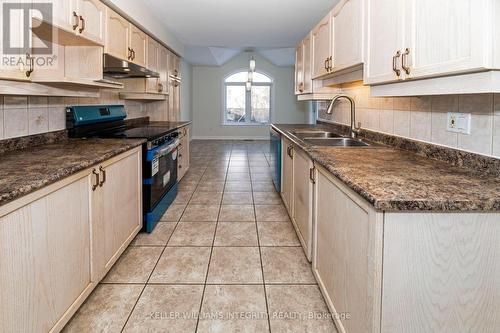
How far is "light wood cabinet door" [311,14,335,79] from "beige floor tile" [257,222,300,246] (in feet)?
4.68

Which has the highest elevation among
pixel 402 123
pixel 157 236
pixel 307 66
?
pixel 307 66

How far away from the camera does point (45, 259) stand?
1.55 metres

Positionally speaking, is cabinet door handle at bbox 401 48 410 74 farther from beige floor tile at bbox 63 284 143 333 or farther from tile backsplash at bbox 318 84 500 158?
beige floor tile at bbox 63 284 143 333

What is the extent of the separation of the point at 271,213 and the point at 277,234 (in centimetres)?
64

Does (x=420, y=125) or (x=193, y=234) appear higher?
(x=420, y=125)

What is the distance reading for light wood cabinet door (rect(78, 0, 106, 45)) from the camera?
252 cm

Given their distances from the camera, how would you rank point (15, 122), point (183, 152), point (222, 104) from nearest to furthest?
1. point (15, 122)
2. point (183, 152)
3. point (222, 104)

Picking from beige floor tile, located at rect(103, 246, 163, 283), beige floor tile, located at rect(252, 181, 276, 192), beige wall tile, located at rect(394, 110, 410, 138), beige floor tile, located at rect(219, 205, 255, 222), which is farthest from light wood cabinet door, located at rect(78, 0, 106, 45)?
beige floor tile, located at rect(252, 181, 276, 192)

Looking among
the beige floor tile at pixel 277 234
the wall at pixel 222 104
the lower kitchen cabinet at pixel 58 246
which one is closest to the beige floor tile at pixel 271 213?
the beige floor tile at pixel 277 234

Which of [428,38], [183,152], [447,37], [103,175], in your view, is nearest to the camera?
[447,37]

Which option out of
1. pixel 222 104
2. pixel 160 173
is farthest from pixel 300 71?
pixel 222 104

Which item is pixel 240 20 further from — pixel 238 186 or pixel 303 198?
pixel 303 198

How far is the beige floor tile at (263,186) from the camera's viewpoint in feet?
16.1

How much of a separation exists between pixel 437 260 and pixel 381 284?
0.66ft
